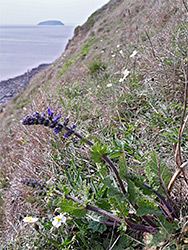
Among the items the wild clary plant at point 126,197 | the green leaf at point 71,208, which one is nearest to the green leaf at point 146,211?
the wild clary plant at point 126,197

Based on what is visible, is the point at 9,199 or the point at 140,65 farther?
the point at 140,65

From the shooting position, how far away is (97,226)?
158 centimetres

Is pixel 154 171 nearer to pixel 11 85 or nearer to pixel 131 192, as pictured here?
pixel 131 192

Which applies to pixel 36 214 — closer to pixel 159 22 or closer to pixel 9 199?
pixel 9 199

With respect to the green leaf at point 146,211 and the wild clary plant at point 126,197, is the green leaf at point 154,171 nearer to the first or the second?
the wild clary plant at point 126,197

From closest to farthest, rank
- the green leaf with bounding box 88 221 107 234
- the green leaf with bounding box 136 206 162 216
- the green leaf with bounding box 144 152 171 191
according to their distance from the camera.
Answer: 1. the green leaf with bounding box 136 206 162 216
2. the green leaf with bounding box 144 152 171 191
3. the green leaf with bounding box 88 221 107 234

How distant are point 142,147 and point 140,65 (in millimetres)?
1669

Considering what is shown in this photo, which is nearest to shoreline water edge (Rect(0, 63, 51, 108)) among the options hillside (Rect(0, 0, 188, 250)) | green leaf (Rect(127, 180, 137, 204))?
hillside (Rect(0, 0, 188, 250))

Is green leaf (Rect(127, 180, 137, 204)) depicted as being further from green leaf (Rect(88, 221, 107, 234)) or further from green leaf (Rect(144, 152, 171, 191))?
green leaf (Rect(88, 221, 107, 234))

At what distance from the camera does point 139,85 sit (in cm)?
306

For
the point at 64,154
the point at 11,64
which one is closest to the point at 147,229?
the point at 64,154

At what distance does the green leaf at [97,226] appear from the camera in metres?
1.56

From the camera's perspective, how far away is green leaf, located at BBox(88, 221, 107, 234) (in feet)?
5.13

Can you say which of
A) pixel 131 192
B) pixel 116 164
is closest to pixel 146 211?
pixel 131 192
